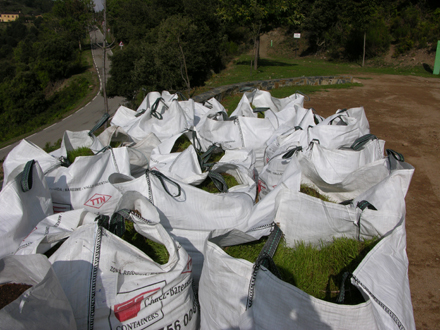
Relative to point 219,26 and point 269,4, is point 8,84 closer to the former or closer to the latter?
point 219,26

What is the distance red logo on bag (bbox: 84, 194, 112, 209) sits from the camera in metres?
2.23

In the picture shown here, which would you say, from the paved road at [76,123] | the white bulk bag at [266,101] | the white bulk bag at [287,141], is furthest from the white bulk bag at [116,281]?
the paved road at [76,123]

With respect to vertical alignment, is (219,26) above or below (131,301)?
above

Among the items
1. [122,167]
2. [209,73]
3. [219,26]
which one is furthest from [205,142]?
[219,26]

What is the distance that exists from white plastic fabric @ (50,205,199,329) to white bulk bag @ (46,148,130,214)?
900mm

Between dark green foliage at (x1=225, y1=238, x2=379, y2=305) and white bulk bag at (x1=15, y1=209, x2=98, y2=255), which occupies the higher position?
white bulk bag at (x1=15, y1=209, x2=98, y2=255)

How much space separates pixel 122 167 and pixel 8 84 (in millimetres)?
39555

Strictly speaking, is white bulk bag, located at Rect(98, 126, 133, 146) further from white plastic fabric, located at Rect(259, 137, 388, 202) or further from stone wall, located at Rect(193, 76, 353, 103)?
stone wall, located at Rect(193, 76, 353, 103)

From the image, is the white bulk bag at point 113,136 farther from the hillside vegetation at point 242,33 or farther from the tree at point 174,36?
the tree at point 174,36

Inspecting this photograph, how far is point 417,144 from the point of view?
494 centimetres

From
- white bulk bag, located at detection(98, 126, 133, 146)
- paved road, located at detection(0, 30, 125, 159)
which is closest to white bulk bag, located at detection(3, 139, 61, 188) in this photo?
white bulk bag, located at detection(98, 126, 133, 146)

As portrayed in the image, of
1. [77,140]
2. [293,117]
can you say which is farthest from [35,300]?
[293,117]

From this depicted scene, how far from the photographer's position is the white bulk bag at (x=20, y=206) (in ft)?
5.57

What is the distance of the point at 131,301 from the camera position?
1290 mm
